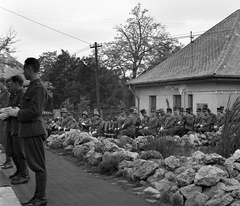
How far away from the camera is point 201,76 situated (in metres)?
20.1

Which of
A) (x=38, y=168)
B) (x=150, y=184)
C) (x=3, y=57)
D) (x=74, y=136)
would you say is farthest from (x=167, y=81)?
(x=3, y=57)

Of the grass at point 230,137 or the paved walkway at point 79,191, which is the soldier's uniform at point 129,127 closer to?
the paved walkway at point 79,191

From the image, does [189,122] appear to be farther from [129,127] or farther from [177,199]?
[177,199]

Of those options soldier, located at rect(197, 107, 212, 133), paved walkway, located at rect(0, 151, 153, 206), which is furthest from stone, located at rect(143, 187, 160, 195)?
soldier, located at rect(197, 107, 212, 133)

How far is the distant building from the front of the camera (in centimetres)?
2003

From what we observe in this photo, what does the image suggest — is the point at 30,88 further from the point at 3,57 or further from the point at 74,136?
the point at 3,57

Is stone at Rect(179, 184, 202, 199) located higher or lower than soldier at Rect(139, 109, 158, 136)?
lower

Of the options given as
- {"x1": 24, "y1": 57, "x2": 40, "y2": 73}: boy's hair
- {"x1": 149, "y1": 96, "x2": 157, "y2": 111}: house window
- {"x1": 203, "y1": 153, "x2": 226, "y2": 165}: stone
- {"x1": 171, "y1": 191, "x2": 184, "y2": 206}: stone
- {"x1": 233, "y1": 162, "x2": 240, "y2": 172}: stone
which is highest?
{"x1": 24, "y1": 57, "x2": 40, "y2": 73}: boy's hair

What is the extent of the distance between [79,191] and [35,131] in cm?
158

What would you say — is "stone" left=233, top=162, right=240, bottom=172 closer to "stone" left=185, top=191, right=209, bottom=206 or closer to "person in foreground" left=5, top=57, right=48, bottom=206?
"stone" left=185, top=191, right=209, bottom=206

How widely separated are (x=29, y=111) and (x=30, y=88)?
1.13ft

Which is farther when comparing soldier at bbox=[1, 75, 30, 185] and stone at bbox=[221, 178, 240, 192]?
soldier at bbox=[1, 75, 30, 185]

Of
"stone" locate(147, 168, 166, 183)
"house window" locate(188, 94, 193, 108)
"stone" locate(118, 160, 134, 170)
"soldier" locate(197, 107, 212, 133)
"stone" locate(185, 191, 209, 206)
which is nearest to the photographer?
"stone" locate(185, 191, 209, 206)

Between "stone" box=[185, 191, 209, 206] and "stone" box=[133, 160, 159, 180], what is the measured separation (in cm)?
160
